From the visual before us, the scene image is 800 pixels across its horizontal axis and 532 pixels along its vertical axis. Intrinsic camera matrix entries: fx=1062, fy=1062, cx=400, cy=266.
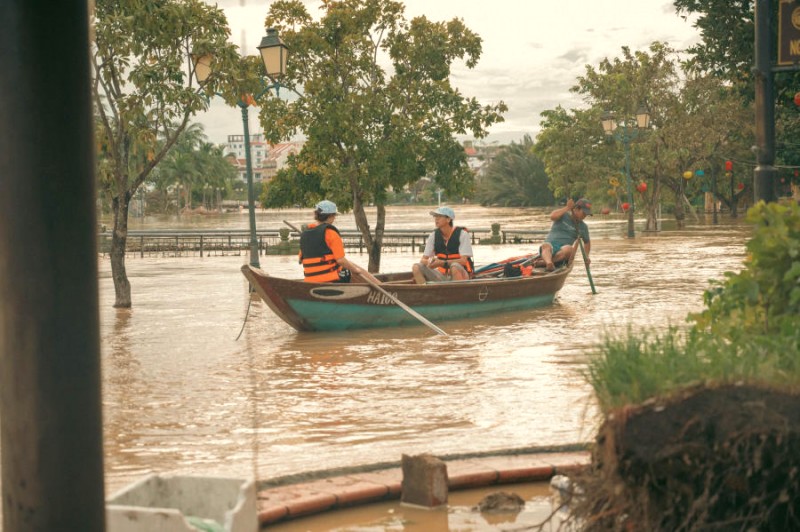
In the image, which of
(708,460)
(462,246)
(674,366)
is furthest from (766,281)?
(462,246)

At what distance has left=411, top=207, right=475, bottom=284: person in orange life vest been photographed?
15836mm

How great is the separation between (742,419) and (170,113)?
52.0ft

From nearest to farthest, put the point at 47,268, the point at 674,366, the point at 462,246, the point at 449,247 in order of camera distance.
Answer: the point at 47,268, the point at 674,366, the point at 462,246, the point at 449,247

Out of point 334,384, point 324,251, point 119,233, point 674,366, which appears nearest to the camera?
point 674,366

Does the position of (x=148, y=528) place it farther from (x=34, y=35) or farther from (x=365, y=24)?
(x=365, y=24)

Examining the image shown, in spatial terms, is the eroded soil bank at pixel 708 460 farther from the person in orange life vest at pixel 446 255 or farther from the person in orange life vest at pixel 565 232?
the person in orange life vest at pixel 565 232

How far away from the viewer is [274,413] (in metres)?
8.89

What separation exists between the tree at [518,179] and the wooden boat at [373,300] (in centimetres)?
9749

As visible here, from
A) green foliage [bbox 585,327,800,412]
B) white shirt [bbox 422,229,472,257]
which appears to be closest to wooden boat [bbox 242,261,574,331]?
white shirt [bbox 422,229,472,257]

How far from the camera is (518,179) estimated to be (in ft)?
388

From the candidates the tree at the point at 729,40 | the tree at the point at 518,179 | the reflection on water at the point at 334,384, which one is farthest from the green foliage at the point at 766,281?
the tree at the point at 518,179

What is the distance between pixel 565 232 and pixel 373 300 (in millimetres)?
5506

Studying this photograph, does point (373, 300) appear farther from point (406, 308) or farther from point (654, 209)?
point (654, 209)

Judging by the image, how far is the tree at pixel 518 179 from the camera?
379 feet
